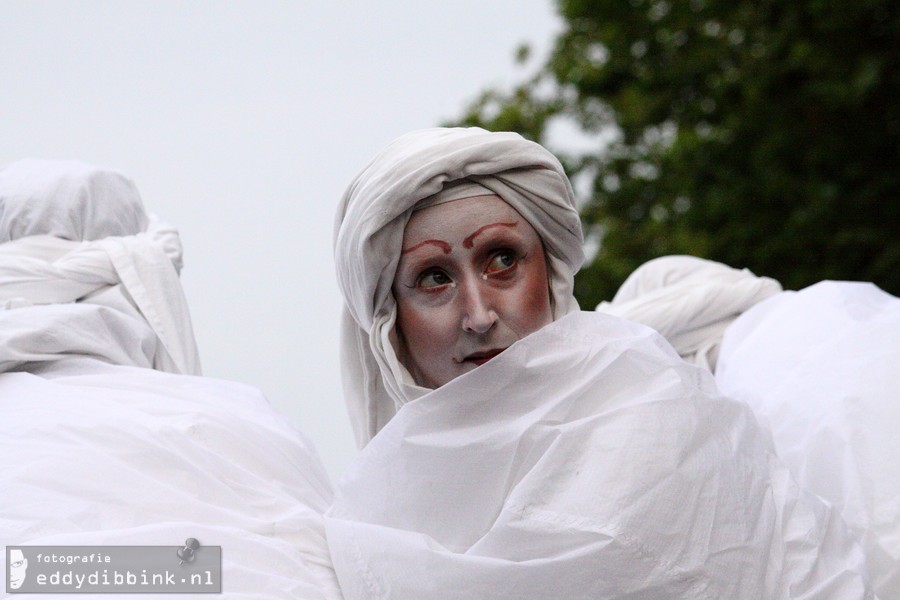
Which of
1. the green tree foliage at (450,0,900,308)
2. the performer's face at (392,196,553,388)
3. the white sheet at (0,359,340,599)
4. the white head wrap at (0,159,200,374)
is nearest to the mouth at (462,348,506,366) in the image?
the performer's face at (392,196,553,388)

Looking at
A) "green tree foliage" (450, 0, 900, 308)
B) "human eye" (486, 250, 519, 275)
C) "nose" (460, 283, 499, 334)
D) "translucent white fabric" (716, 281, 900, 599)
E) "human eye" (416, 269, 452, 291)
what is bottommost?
"green tree foliage" (450, 0, 900, 308)

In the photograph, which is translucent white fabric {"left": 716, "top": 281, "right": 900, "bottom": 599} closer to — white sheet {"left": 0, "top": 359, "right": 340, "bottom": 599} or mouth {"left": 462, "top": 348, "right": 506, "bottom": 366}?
mouth {"left": 462, "top": 348, "right": 506, "bottom": 366}

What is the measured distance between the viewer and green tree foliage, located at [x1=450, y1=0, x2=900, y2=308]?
429 inches

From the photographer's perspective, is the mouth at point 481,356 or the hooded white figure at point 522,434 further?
the mouth at point 481,356

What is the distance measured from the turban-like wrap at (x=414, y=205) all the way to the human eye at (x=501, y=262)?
0.11 m

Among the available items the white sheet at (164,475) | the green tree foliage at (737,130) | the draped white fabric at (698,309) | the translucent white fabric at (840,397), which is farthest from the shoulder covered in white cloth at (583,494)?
the green tree foliage at (737,130)

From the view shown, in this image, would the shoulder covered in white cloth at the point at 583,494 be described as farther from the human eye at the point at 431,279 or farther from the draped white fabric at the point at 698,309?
the draped white fabric at the point at 698,309

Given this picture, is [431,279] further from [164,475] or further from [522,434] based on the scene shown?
[164,475]

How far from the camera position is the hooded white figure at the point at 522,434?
2.79 m

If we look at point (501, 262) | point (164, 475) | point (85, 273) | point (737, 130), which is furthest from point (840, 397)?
point (737, 130)

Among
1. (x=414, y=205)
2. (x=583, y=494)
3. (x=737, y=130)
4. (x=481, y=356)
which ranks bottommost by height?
(x=737, y=130)

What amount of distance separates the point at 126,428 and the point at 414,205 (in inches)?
33.8

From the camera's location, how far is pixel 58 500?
305 centimetres

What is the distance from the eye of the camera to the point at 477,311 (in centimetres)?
310
